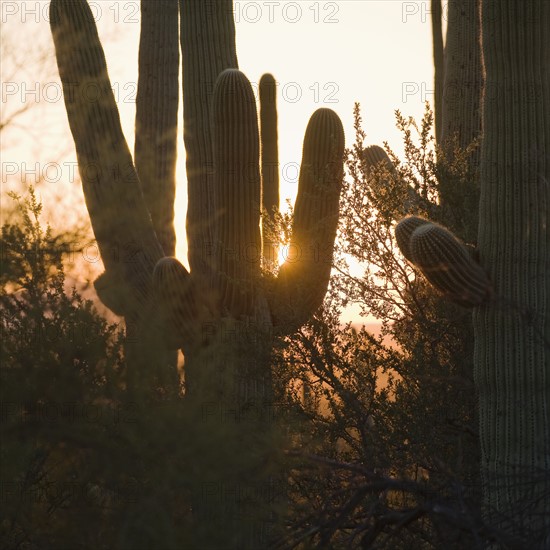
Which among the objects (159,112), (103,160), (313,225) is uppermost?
(159,112)

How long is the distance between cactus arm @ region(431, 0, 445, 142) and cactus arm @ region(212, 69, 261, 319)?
4693mm

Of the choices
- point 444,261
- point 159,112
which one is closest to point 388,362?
point 444,261

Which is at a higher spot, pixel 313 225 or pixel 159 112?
pixel 159 112

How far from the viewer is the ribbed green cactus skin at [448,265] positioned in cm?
602

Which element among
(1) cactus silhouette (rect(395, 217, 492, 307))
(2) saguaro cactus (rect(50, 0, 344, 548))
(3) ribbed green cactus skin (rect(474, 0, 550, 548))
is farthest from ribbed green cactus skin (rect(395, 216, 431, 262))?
(2) saguaro cactus (rect(50, 0, 344, 548))

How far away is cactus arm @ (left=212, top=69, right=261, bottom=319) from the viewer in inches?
304

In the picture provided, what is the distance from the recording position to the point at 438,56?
43.0 ft

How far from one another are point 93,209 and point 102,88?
1.11 metres

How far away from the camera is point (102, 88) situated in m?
8.57

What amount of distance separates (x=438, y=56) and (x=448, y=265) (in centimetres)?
766

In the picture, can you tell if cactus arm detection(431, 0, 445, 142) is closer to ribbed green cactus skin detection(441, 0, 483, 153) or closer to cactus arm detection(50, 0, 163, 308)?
ribbed green cactus skin detection(441, 0, 483, 153)

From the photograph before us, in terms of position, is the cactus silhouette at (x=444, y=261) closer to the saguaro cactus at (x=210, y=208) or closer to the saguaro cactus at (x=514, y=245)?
the saguaro cactus at (x=514, y=245)

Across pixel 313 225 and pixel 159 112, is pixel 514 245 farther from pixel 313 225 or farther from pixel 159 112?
pixel 159 112

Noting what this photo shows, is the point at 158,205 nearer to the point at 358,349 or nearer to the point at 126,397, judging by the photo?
the point at 358,349
